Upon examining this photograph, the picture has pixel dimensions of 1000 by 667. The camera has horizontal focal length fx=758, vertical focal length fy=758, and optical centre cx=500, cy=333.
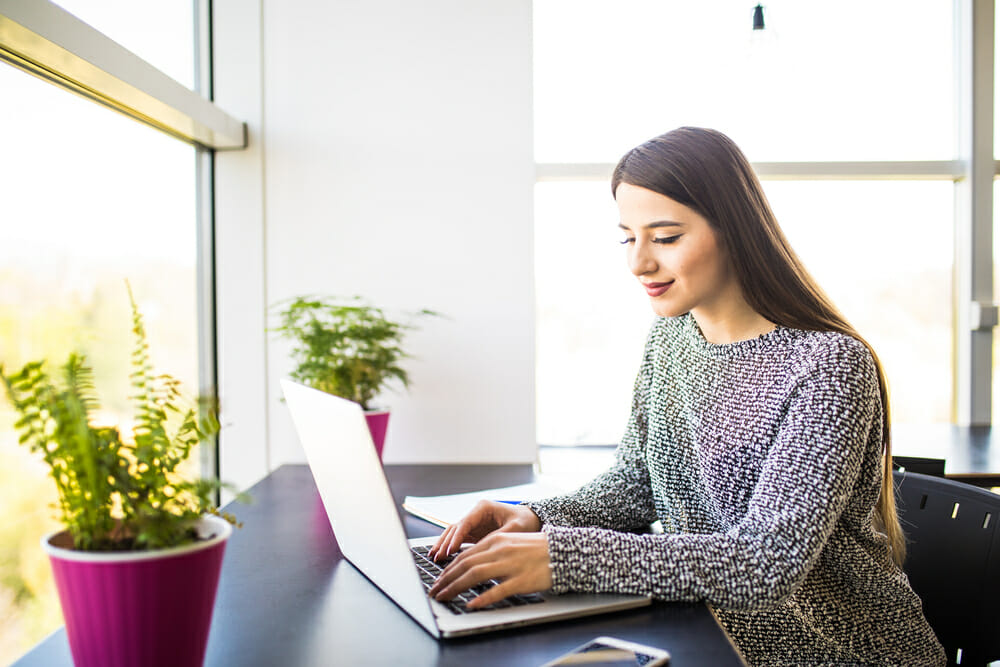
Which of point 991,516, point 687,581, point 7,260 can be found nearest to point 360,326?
point 7,260

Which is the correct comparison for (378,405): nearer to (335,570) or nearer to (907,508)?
(335,570)

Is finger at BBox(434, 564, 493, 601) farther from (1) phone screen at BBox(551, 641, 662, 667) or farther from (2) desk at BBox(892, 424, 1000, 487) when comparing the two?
(2) desk at BBox(892, 424, 1000, 487)

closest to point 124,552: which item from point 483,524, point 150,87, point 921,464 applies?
point 483,524

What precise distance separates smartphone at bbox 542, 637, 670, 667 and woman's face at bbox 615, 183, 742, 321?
Answer: 1.82 feet

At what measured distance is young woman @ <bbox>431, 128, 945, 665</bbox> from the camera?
88 centimetres

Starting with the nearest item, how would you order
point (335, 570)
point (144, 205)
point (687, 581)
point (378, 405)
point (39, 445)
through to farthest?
point (39, 445)
point (687, 581)
point (335, 570)
point (144, 205)
point (378, 405)

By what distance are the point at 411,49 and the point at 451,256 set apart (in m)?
0.58

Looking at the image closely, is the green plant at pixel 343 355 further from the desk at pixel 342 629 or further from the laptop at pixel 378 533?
the laptop at pixel 378 533

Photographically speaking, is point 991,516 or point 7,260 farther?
point 7,260

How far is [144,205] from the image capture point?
1789mm

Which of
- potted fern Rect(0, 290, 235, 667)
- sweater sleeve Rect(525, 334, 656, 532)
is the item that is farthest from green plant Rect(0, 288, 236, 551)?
sweater sleeve Rect(525, 334, 656, 532)

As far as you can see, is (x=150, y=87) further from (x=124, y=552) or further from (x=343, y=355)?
(x=124, y=552)

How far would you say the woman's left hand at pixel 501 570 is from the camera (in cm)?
85

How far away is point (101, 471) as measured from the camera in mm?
613
